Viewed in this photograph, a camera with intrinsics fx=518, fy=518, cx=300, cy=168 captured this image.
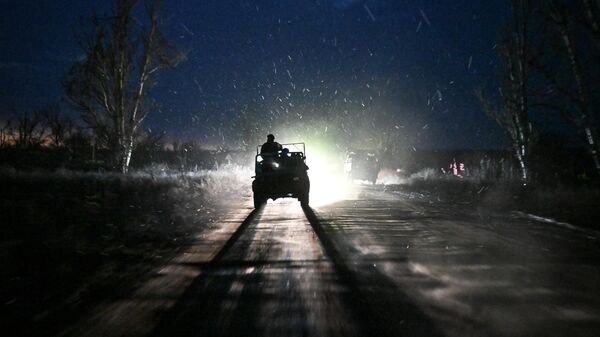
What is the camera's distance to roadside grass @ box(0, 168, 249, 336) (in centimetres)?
547

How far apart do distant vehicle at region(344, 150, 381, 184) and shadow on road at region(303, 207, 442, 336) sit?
109 ft

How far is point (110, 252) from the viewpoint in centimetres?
883

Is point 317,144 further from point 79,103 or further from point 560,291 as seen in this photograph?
point 560,291

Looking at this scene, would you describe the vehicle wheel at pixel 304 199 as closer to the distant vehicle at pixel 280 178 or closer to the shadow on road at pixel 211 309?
the distant vehicle at pixel 280 178

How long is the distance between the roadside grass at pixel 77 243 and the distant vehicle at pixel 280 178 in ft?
A: 5.53

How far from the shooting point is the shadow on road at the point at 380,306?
4.39 meters

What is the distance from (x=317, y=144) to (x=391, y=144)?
10.6 m

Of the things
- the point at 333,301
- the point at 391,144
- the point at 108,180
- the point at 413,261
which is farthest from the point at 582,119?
the point at 391,144

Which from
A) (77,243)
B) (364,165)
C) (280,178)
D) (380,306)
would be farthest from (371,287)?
(364,165)

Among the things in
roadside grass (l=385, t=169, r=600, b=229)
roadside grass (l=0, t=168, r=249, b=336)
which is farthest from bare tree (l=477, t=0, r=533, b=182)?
roadside grass (l=0, t=168, r=249, b=336)

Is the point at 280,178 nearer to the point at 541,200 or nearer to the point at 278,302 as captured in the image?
the point at 541,200

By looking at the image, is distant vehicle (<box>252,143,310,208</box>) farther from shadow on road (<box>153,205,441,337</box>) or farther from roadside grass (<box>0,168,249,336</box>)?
shadow on road (<box>153,205,441,337</box>)

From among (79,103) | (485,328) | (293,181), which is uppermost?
(79,103)

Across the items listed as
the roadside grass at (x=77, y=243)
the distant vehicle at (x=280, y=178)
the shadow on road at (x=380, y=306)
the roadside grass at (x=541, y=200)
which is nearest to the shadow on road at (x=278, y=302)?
the shadow on road at (x=380, y=306)
